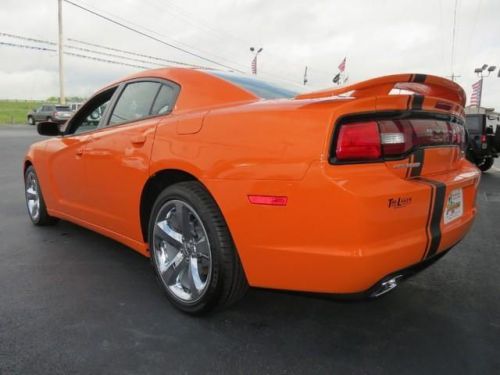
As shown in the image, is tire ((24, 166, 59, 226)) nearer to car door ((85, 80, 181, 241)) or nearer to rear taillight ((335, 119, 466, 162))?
car door ((85, 80, 181, 241))

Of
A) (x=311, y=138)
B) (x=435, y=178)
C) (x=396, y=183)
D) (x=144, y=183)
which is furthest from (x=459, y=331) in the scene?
(x=144, y=183)

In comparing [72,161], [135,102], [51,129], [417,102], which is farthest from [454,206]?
[51,129]

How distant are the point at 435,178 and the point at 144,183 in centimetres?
170

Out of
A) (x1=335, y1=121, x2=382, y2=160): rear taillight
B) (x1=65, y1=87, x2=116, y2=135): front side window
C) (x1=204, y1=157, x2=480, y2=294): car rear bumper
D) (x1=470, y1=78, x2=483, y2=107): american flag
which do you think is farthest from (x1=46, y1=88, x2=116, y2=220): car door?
(x1=470, y1=78, x2=483, y2=107): american flag

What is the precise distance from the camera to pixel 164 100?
117 inches

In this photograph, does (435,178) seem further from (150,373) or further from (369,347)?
(150,373)

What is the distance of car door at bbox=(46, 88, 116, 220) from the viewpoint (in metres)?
3.62

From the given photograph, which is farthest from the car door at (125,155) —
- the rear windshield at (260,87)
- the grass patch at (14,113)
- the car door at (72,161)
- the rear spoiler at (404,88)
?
the grass patch at (14,113)

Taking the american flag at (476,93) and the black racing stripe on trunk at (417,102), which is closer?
the black racing stripe on trunk at (417,102)

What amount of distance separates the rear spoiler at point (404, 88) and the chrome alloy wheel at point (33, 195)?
336 centimetres

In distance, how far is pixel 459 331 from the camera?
97.8 inches

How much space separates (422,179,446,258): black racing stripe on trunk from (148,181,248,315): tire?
38.7 inches

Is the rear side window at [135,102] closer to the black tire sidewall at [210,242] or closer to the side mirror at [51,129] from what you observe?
the black tire sidewall at [210,242]

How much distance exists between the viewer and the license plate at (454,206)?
7.82 feet
